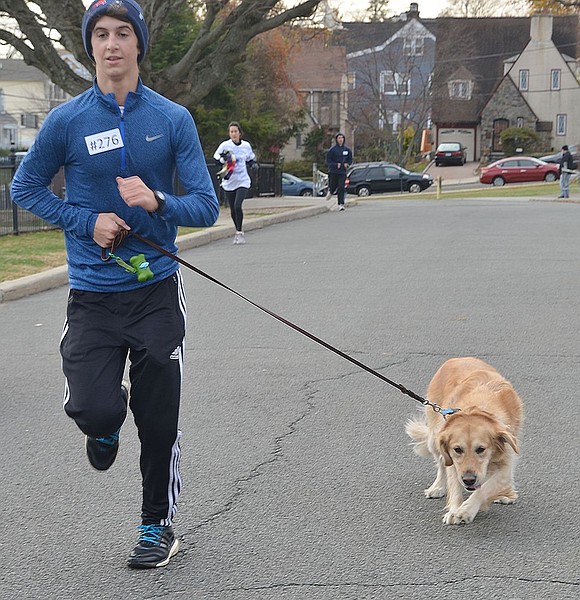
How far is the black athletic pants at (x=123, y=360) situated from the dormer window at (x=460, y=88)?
2968 inches

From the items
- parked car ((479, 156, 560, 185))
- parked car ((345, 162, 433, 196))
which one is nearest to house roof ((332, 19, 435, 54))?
parked car ((479, 156, 560, 185))

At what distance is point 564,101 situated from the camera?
77.6 metres

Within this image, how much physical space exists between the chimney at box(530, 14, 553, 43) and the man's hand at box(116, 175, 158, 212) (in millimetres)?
77696

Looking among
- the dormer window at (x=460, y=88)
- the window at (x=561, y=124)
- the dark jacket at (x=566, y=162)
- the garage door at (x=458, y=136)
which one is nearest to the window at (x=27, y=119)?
the garage door at (x=458, y=136)

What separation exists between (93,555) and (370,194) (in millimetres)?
47281

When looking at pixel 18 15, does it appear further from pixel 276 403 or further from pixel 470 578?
pixel 470 578

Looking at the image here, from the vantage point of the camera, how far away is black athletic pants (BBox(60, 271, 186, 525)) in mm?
4012

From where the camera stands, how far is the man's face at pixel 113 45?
397 centimetres

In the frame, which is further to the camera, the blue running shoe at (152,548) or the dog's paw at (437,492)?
the dog's paw at (437,492)

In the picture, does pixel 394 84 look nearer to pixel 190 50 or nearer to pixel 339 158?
pixel 339 158

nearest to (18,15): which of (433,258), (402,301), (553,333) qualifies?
(433,258)

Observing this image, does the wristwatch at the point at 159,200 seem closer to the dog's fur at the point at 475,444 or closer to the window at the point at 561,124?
the dog's fur at the point at 475,444

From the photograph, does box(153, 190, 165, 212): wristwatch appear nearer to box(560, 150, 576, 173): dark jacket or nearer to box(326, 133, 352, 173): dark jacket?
box(326, 133, 352, 173): dark jacket

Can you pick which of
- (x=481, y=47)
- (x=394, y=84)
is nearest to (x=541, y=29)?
(x=481, y=47)
